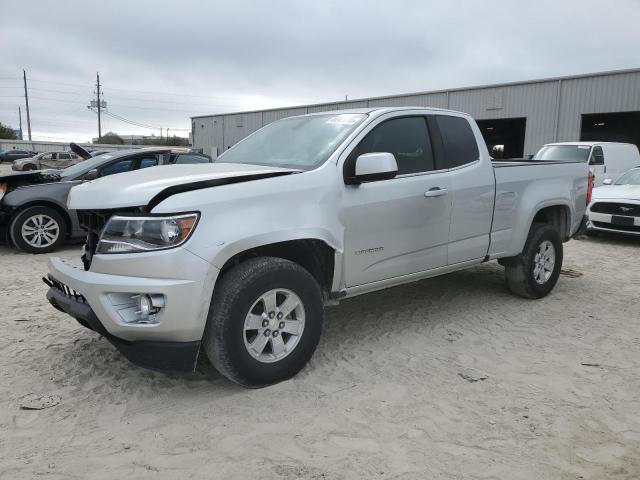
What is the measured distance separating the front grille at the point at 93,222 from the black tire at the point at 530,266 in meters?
3.89

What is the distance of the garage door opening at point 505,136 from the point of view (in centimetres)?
3050

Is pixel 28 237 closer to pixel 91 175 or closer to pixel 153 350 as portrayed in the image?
pixel 91 175

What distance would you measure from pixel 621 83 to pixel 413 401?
21.4 metres

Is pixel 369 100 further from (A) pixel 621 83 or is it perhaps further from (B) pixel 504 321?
(B) pixel 504 321

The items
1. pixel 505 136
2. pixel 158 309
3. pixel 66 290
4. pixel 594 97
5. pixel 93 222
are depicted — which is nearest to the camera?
pixel 158 309

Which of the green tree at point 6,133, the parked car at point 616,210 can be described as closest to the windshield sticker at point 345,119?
the parked car at point 616,210

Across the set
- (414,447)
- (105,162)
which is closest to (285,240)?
(414,447)

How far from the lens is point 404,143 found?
4207 mm

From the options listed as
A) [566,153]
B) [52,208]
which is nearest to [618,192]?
[566,153]

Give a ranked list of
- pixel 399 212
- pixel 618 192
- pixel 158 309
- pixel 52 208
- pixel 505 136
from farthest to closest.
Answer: pixel 505 136 → pixel 618 192 → pixel 52 208 → pixel 399 212 → pixel 158 309

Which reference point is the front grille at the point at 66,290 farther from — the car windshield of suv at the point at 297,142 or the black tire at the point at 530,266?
the black tire at the point at 530,266

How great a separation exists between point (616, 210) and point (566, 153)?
4175 mm

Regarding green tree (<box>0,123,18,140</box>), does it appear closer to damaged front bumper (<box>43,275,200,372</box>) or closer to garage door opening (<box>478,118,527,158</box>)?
garage door opening (<box>478,118,527,158</box>)

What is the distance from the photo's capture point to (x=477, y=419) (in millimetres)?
3039
